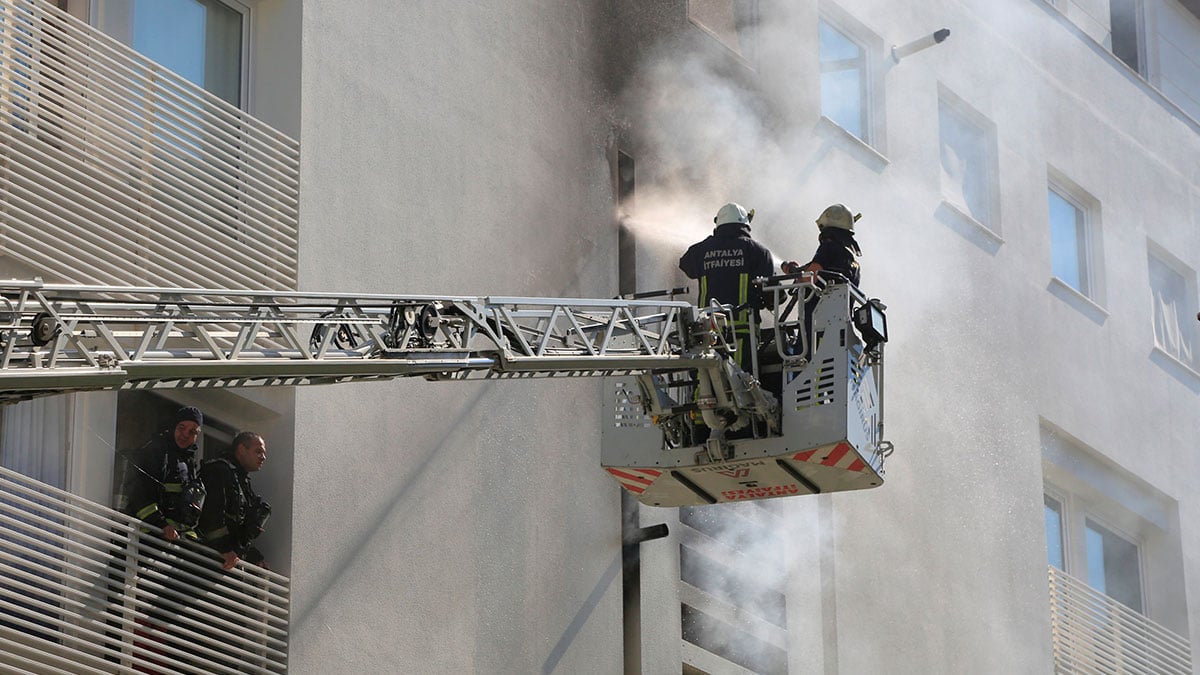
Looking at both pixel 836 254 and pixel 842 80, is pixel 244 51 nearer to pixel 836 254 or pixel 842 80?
pixel 836 254

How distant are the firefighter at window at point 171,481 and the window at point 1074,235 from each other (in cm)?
1451

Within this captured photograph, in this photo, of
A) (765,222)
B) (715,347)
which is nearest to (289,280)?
(715,347)

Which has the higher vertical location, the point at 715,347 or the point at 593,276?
A: the point at 593,276

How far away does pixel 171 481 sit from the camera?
13094 millimetres

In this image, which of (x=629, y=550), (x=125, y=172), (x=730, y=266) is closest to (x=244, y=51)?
(x=125, y=172)

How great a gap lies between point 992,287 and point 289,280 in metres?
10.9

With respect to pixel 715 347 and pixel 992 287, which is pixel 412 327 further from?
pixel 992 287

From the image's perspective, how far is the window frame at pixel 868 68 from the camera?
2194cm

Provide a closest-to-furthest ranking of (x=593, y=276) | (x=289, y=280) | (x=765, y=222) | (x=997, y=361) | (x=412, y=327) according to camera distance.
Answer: (x=412, y=327) < (x=289, y=280) < (x=593, y=276) < (x=765, y=222) < (x=997, y=361)

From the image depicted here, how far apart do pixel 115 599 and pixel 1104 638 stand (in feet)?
45.9

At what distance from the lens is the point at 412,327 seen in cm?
1132

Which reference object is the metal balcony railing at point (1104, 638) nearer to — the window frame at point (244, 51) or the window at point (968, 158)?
the window at point (968, 158)

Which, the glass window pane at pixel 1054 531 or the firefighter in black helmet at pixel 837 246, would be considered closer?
the firefighter in black helmet at pixel 837 246

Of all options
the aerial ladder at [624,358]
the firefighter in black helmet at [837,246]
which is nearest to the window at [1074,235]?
the aerial ladder at [624,358]
